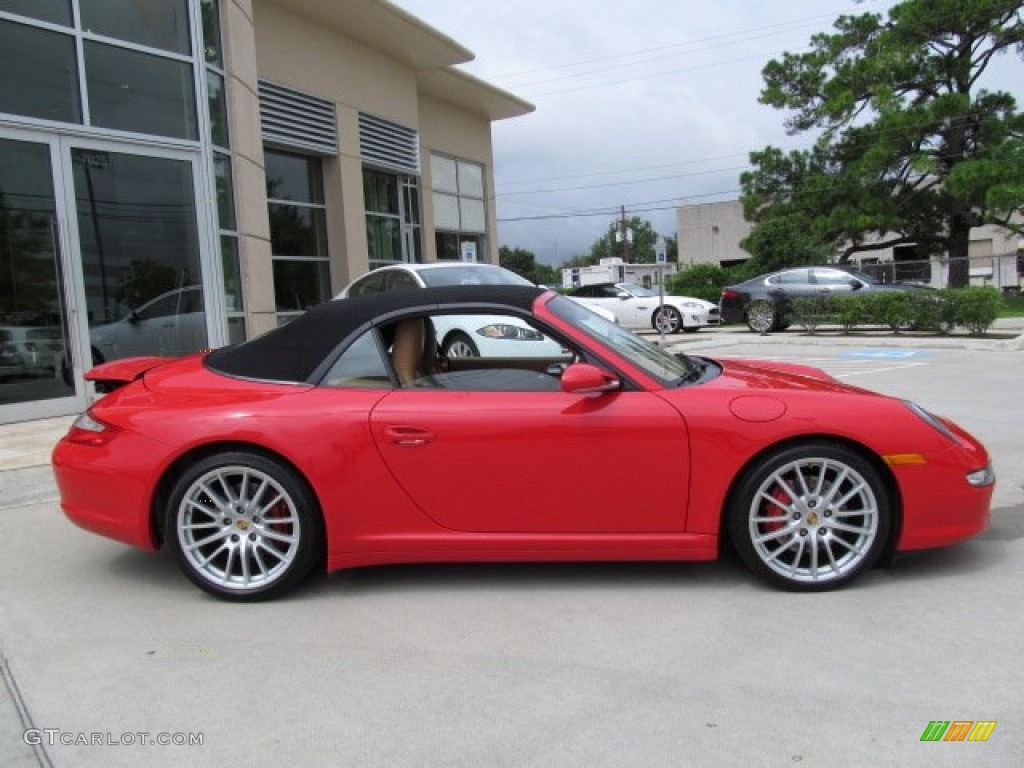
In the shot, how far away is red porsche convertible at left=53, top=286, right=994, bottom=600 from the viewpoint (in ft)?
11.6

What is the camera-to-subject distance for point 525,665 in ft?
10.0

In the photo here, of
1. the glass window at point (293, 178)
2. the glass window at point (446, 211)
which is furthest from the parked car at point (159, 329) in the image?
the glass window at point (446, 211)

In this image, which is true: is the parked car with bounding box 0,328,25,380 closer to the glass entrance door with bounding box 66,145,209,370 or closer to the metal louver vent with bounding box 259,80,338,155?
the glass entrance door with bounding box 66,145,209,370

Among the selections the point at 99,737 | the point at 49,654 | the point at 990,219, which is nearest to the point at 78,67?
the point at 49,654

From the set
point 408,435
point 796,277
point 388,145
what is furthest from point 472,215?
point 408,435

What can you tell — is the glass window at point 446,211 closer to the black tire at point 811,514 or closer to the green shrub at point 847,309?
the green shrub at point 847,309

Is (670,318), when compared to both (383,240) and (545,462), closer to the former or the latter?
(383,240)

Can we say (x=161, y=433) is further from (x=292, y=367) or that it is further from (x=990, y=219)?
(x=990, y=219)

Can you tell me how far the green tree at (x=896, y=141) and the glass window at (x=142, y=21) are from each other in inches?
965

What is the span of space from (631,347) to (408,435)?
121cm

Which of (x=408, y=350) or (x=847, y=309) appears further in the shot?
(x=847, y=309)

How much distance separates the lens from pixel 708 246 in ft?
209

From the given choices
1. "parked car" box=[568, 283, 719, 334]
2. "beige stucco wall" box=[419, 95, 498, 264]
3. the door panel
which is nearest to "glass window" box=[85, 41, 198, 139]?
the door panel

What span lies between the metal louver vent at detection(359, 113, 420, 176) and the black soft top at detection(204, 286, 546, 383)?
13312 mm
